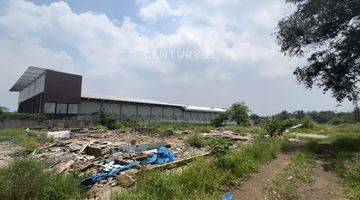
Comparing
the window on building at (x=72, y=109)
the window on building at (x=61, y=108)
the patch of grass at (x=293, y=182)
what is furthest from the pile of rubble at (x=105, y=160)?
the window on building at (x=72, y=109)

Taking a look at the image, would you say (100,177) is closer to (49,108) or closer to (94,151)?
(94,151)

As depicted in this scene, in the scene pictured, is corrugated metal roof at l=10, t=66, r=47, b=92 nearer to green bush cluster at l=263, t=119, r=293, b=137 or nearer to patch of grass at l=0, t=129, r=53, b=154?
patch of grass at l=0, t=129, r=53, b=154

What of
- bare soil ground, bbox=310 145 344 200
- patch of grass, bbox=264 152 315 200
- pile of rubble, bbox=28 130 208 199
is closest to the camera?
patch of grass, bbox=264 152 315 200

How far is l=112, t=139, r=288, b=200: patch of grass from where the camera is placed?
6715mm

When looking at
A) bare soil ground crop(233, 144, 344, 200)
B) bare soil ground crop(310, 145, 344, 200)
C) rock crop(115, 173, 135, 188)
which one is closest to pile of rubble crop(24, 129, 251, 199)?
rock crop(115, 173, 135, 188)

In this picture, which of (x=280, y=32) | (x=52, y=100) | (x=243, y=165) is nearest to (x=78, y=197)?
(x=243, y=165)

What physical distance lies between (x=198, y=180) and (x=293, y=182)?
273cm

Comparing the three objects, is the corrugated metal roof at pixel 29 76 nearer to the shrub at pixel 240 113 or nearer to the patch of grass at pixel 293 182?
the shrub at pixel 240 113

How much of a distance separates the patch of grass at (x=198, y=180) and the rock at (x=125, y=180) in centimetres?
105

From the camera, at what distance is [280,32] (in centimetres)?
1772

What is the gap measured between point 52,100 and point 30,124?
4821 millimetres

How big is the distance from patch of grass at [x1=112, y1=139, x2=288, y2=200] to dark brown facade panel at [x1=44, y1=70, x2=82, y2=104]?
3569 centimetres

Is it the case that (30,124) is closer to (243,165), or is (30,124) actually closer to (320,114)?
(243,165)

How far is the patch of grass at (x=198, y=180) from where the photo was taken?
6.71m
